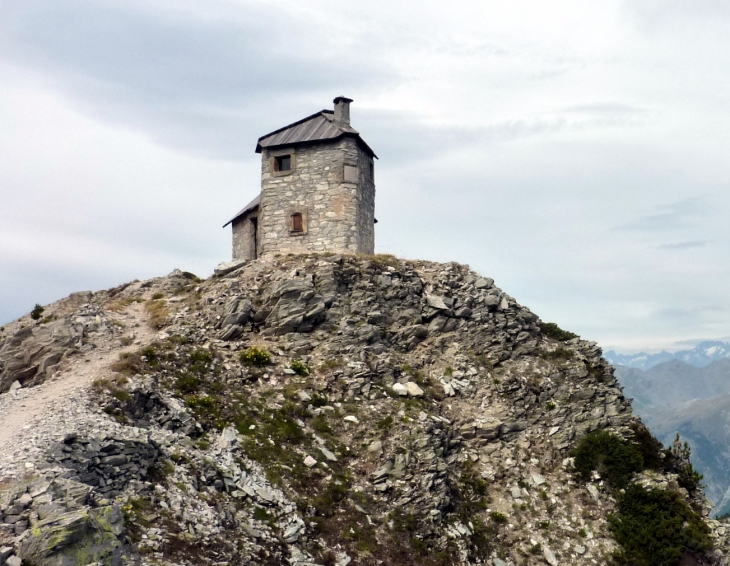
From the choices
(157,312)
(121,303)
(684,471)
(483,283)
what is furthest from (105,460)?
(684,471)

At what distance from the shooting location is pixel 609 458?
31594mm

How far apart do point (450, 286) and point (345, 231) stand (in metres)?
8.90

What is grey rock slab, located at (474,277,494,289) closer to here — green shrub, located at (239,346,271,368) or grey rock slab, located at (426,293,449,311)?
grey rock slab, located at (426,293,449,311)

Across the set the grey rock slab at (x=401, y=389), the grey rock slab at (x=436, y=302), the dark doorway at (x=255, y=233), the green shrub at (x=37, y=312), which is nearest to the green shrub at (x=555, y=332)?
the grey rock slab at (x=436, y=302)

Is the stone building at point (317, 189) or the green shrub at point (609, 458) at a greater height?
the stone building at point (317, 189)

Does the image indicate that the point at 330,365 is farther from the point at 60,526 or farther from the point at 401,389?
the point at 60,526

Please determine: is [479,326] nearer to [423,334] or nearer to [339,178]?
[423,334]

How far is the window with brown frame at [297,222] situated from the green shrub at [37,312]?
19170 millimetres

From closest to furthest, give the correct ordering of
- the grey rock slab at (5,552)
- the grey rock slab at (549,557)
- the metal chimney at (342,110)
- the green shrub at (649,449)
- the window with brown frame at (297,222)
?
the grey rock slab at (5,552) → the grey rock slab at (549,557) → the green shrub at (649,449) → the window with brown frame at (297,222) → the metal chimney at (342,110)

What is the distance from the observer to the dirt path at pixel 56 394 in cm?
2283

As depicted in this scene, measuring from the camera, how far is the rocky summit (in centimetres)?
2094

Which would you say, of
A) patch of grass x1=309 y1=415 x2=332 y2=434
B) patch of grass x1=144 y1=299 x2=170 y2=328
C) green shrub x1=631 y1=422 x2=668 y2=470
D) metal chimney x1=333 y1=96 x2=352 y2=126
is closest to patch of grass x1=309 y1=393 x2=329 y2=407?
patch of grass x1=309 y1=415 x2=332 y2=434

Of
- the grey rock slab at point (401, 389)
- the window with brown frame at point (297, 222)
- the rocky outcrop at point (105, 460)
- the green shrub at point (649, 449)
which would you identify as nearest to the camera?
the rocky outcrop at point (105, 460)

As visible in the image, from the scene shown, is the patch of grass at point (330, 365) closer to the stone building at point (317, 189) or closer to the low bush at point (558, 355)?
the stone building at point (317, 189)
